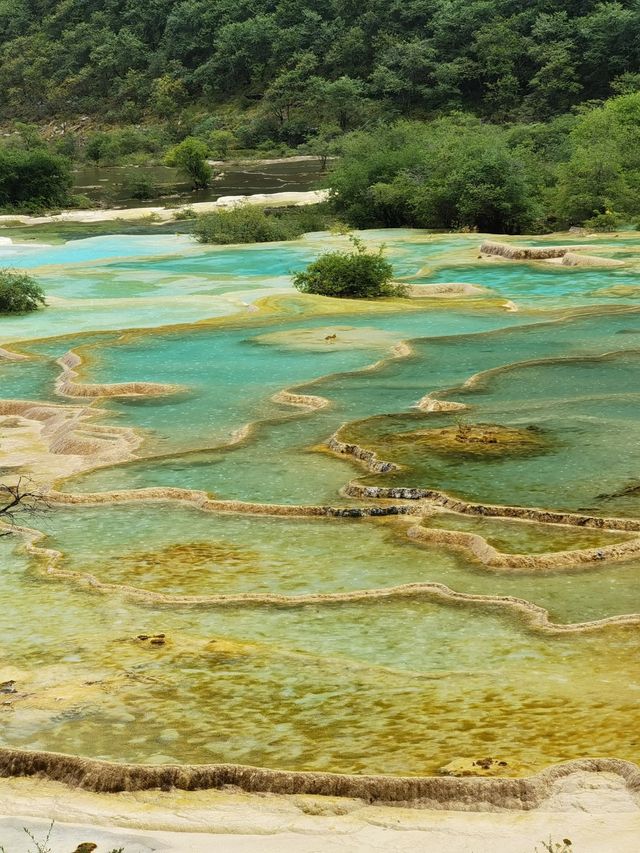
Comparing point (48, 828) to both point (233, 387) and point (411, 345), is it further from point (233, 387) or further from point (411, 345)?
point (411, 345)

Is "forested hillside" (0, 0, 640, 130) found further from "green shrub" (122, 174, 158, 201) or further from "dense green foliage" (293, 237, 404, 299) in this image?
"dense green foliage" (293, 237, 404, 299)

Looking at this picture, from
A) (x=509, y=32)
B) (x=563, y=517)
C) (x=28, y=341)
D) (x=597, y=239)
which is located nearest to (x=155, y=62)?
(x=509, y=32)

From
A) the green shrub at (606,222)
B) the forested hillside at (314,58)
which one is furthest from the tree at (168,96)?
the green shrub at (606,222)

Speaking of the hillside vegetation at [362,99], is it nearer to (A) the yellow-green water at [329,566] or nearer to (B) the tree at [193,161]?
(B) the tree at [193,161]

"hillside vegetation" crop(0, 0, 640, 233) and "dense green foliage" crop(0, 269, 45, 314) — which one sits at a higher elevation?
"hillside vegetation" crop(0, 0, 640, 233)

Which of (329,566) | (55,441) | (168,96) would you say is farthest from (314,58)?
(329,566)

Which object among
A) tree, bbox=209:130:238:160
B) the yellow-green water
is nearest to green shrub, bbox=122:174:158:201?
tree, bbox=209:130:238:160

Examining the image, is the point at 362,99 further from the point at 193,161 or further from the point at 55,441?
the point at 55,441
